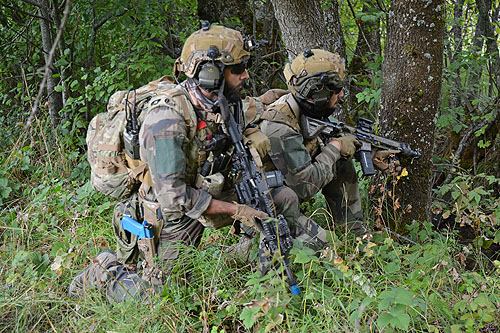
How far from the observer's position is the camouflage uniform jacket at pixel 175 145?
289cm

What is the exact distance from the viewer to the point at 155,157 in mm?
2910

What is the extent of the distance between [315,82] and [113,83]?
303 cm

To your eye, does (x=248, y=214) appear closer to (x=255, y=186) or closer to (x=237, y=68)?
(x=255, y=186)

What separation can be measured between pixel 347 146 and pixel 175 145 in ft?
5.12

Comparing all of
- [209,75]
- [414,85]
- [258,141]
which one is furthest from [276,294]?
[414,85]

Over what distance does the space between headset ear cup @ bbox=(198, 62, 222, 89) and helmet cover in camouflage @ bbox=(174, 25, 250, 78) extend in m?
0.05

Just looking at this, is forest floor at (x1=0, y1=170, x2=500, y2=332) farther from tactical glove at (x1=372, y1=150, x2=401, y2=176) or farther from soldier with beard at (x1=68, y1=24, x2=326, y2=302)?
tactical glove at (x1=372, y1=150, x2=401, y2=176)

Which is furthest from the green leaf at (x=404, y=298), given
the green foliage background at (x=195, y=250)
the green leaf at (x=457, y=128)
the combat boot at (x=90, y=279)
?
the green leaf at (x=457, y=128)

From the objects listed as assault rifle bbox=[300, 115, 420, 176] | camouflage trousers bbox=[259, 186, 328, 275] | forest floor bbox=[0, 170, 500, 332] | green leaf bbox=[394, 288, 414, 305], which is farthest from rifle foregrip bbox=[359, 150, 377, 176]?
green leaf bbox=[394, 288, 414, 305]

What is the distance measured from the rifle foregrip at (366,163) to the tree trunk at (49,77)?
403 centimetres

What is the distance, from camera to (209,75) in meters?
3.05

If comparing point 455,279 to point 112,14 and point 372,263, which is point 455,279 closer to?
point 372,263

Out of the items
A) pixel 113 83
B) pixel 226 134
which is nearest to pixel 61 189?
pixel 113 83

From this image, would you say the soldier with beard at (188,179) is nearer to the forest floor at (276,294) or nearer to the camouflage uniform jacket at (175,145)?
the camouflage uniform jacket at (175,145)
